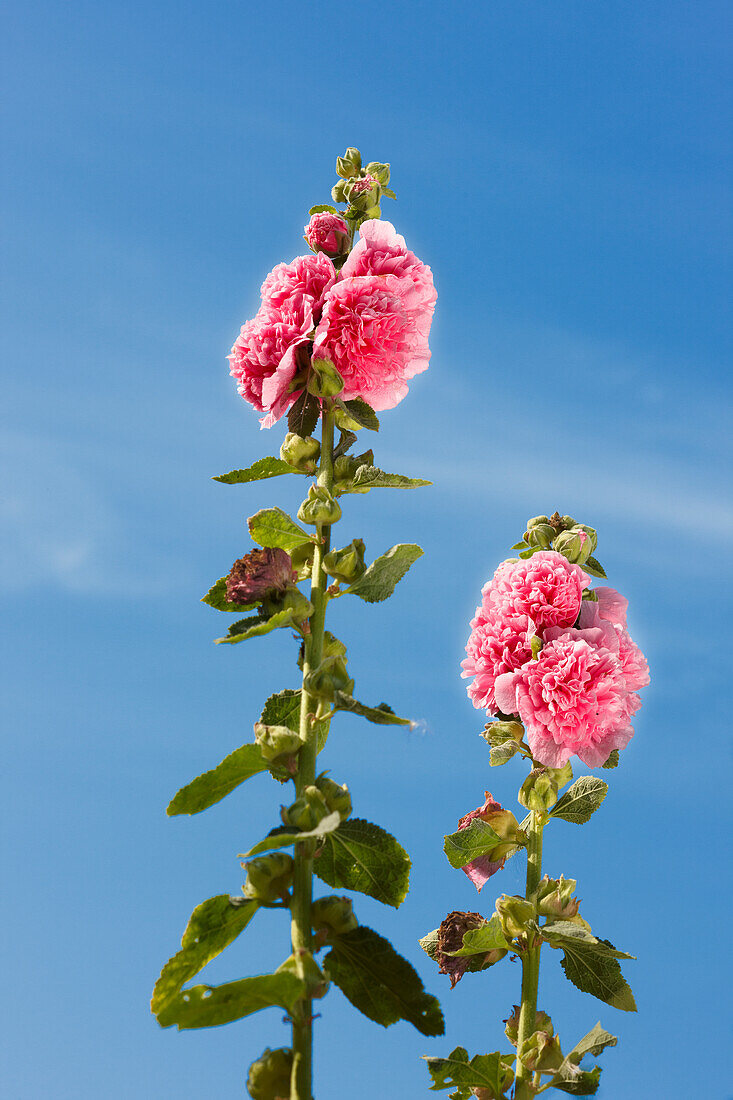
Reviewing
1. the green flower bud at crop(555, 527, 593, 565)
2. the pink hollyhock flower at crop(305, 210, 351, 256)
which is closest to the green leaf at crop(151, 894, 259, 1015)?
the green flower bud at crop(555, 527, 593, 565)

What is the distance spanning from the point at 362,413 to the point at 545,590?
29.9 inches

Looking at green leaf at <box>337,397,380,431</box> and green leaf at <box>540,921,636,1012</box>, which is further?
green leaf at <box>540,921,636,1012</box>

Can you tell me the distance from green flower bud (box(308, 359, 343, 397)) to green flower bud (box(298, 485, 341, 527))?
9.1 inches

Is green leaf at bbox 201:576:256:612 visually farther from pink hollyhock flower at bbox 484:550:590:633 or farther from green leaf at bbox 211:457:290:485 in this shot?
pink hollyhock flower at bbox 484:550:590:633

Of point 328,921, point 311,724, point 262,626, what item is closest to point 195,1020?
point 328,921

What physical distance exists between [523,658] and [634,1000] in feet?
3.23

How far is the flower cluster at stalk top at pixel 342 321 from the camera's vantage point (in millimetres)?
2498

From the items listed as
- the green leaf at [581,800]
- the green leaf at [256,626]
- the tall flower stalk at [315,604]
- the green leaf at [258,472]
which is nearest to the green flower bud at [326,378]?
the tall flower stalk at [315,604]

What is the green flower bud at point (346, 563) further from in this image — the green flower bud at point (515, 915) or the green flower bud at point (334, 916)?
the green flower bud at point (515, 915)

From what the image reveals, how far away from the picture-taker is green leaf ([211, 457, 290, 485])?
247 cm

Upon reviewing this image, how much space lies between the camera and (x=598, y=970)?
296cm

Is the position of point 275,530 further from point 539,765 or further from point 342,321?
point 539,765

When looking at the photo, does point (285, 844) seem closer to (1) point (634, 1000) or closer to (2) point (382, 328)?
(2) point (382, 328)

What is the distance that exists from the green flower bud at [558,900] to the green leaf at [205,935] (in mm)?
1043
